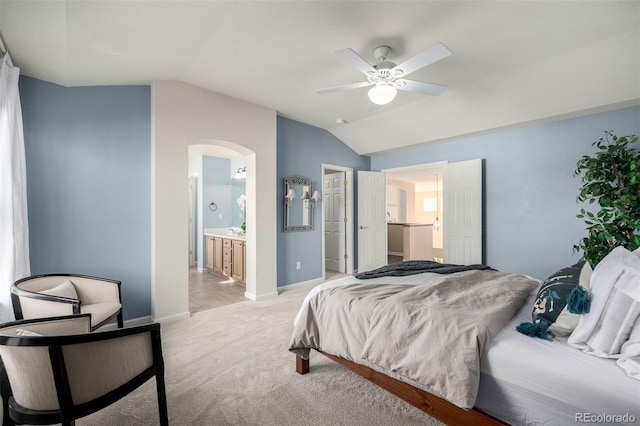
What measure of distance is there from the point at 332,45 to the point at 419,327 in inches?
92.4

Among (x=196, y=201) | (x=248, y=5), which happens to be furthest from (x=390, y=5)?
(x=196, y=201)

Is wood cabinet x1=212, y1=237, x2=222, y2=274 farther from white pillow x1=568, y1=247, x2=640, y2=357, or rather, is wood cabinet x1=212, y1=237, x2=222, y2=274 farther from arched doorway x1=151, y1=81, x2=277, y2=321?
white pillow x1=568, y1=247, x2=640, y2=357

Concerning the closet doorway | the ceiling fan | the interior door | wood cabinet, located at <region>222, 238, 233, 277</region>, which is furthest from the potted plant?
wood cabinet, located at <region>222, 238, 233, 277</region>

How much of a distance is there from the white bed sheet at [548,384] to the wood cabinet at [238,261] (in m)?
3.89

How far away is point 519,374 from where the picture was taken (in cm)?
→ 128

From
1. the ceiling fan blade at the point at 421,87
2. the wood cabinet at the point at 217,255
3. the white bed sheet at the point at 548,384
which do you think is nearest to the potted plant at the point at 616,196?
the ceiling fan blade at the point at 421,87

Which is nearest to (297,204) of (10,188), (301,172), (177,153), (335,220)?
(301,172)

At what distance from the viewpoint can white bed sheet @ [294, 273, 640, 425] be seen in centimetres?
110

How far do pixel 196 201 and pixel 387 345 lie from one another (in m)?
5.98

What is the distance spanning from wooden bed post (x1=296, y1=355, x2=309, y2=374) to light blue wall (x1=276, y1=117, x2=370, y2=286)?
7.70 feet

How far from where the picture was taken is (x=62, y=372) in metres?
1.25

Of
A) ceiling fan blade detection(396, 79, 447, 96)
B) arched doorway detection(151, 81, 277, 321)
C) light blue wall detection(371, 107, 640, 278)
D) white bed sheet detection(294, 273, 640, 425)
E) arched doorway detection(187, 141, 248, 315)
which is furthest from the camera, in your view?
arched doorway detection(187, 141, 248, 315)

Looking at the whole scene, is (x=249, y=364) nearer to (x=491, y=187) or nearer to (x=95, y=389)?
(x=95, y=389)

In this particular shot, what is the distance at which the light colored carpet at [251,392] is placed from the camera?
1748 millimetres
